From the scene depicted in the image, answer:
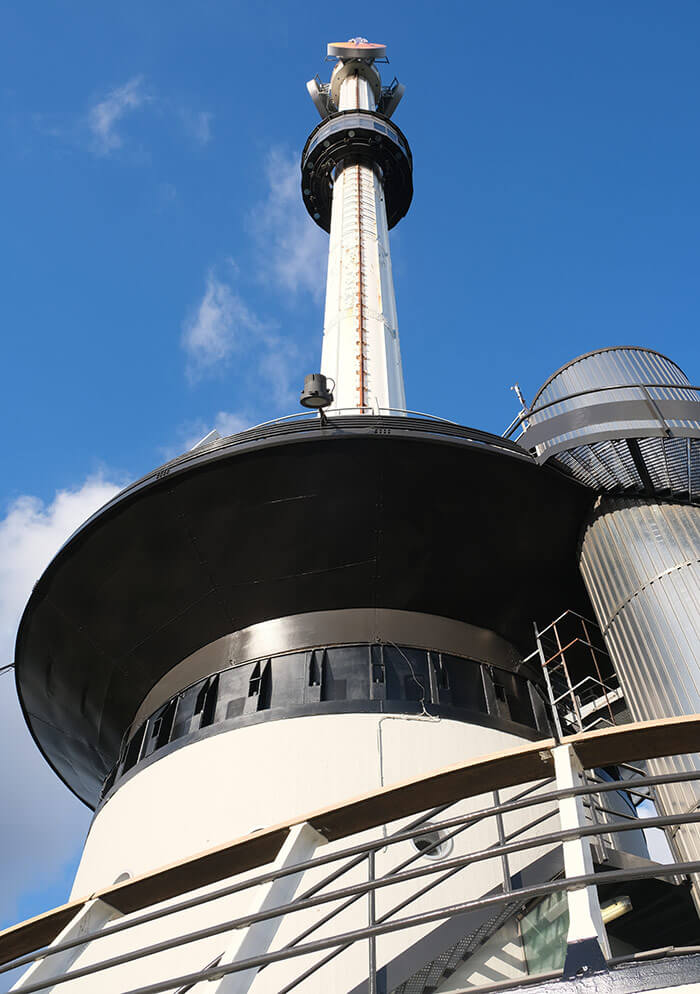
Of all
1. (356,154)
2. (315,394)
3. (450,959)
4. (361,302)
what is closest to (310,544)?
(315,394)

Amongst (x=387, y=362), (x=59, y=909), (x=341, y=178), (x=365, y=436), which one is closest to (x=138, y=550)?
(x=365, y=436)

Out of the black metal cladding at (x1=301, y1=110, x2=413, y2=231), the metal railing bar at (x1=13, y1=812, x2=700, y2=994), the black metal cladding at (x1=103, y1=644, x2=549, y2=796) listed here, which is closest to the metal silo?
the black metal cladding at (x1=103, y1=644, x2=549, y2=796)

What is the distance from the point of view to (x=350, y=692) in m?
10.9

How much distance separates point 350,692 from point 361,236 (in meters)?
17.5

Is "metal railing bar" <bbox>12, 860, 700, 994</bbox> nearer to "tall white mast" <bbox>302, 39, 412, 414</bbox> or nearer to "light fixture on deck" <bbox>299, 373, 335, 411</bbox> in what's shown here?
"light fixture on deck" <bbox>299, 373, 335, 411</bbox>

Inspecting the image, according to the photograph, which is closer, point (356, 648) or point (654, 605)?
point (654, 605)

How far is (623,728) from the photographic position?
4.24 meters

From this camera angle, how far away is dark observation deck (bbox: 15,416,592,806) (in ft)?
36.9

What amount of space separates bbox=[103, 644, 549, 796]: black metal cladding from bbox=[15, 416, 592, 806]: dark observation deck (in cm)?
89

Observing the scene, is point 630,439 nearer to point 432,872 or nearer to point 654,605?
point 654,605

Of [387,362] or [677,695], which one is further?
[387,362]

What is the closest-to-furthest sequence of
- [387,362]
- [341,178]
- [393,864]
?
[393,864] < [387,362] < [341,178]

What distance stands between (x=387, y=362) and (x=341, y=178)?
11.2 m

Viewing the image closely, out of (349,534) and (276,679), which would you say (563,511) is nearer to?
(349,534)
